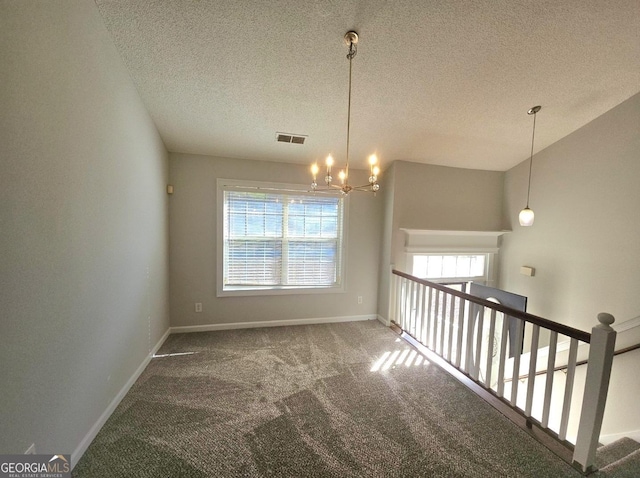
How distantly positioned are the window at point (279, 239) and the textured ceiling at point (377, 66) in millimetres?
828

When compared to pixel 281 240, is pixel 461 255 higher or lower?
lower

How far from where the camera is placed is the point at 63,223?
132 cm

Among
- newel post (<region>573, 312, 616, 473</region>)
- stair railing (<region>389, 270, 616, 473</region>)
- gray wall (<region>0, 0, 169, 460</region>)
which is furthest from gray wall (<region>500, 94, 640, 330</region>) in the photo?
gray wall (<region>0, 0, 169, 460</region>)

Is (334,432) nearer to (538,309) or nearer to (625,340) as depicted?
(625,340)

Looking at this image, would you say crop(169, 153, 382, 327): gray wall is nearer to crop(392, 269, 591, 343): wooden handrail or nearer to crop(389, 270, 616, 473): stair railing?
crop(389, 270, 616, 473): stair railing

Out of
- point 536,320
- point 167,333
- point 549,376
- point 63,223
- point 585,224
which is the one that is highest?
point 585,224

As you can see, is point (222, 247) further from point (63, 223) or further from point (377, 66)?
point (377, 66)

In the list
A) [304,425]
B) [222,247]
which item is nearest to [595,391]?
[304,425]

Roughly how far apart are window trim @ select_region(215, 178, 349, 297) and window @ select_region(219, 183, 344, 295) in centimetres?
2

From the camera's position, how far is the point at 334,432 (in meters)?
1.69

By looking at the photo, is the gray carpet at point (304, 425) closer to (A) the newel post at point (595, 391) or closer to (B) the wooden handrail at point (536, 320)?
(A) the newel post at point (595, 391)

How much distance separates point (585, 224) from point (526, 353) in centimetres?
186

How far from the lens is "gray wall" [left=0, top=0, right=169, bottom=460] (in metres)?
1.03

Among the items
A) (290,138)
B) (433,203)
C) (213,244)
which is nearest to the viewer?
(290,138)
